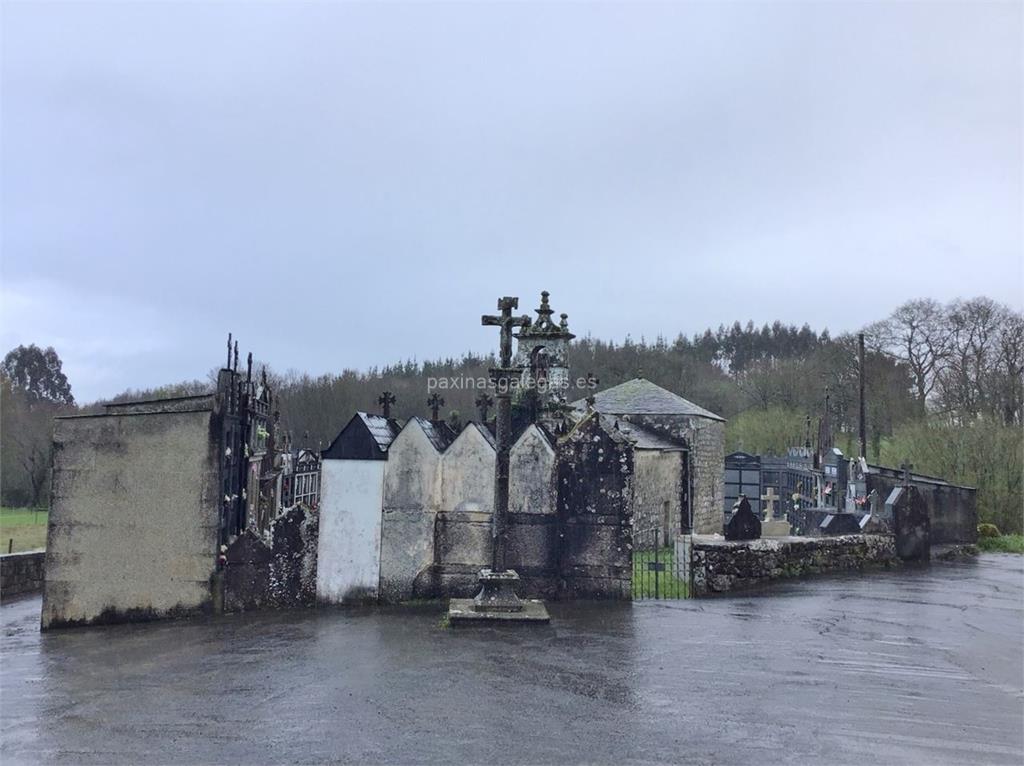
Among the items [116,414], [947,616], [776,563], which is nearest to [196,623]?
[116,414]

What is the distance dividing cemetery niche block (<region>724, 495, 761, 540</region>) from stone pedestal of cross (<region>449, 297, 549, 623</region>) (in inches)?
160

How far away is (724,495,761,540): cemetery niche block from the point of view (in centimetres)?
1221

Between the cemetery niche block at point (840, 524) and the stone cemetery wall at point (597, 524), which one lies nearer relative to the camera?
the stone cemetery wall at point (597, 524)

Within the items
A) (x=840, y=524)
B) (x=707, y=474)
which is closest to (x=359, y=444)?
(x=840, y=524)

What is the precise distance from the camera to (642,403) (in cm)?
2616

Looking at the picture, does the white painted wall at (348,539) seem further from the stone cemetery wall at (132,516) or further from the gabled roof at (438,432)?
the stone cemetery wall at (132,516)

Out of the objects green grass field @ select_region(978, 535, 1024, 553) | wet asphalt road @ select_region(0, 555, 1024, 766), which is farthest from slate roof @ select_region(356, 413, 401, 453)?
green grass field @ select_region(978, 535, 1024, 553)

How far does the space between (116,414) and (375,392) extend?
43946 mm

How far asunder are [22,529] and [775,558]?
2803 cm

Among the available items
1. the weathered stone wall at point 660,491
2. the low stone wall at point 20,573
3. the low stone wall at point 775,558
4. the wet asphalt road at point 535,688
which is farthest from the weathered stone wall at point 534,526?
the weathered stone wall at point 660,491

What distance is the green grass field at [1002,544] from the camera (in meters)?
18.5

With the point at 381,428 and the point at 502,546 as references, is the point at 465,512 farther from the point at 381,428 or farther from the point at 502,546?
the point at 381,428

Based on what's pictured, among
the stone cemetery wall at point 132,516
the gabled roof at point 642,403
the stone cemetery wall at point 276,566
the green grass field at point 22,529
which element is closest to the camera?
the stone cemetery wall at point 132,516

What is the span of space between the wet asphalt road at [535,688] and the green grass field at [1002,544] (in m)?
9.74
